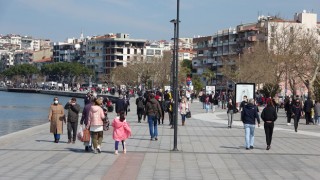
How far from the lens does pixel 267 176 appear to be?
12.4 meters

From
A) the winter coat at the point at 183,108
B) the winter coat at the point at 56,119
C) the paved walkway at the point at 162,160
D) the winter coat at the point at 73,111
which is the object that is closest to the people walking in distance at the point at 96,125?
the paved walkway at the point at 162,160

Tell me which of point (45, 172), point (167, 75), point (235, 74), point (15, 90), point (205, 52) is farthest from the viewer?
point (15, 90)

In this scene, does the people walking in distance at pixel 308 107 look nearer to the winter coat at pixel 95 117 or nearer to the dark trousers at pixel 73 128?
the dark trousers at pixel 73 128

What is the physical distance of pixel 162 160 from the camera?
48.3ft

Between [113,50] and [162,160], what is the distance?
481 feet

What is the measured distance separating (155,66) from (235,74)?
26458 mm

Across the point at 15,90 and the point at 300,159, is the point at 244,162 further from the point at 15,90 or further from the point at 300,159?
the point at 15,90

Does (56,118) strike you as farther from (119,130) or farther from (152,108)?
(119,130)

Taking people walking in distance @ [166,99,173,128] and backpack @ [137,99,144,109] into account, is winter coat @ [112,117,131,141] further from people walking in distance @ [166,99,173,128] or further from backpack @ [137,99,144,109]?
backpack @ [137,99,144,109]

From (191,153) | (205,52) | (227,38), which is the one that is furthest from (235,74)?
(191,153)

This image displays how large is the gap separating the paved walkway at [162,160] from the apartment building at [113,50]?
136596 mm

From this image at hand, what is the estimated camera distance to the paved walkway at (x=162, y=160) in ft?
40.5

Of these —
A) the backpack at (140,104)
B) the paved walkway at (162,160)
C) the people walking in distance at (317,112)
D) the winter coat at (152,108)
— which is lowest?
the paved walkway at (162,160)

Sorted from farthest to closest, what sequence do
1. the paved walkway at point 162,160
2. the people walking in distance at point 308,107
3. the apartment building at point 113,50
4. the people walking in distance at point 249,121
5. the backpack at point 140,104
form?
the apartment building at point 113,50, the people walking in distance at point 308,107, the backpack at point 140,104, the people walking in distance at point 249,121, the paved walkway at point 162,160
